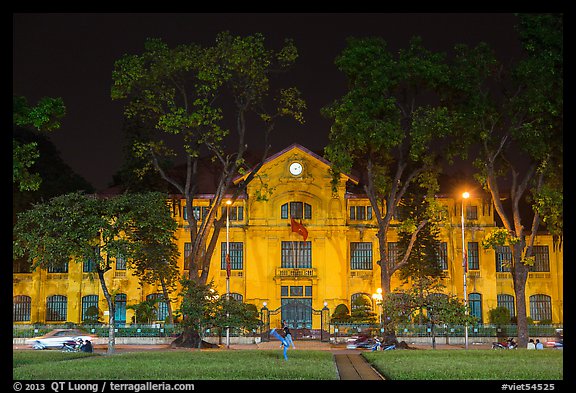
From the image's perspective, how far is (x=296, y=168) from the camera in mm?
59312

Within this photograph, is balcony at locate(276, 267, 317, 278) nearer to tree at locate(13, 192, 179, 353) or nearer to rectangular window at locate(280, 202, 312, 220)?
rectangular window at locate(280, 202, 312, 220)

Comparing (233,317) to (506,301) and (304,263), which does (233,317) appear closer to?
(304,263)

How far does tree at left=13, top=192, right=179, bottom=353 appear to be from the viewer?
38.4 m

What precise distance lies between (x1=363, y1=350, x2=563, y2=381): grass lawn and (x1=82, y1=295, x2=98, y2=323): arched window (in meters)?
31.7

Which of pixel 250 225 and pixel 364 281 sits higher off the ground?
pixel 250 225

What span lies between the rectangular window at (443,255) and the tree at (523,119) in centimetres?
1759

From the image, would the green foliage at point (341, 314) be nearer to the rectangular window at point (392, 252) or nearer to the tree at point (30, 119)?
the rectangular window at point (392, 252)

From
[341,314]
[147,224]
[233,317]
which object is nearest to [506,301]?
[341,314]
